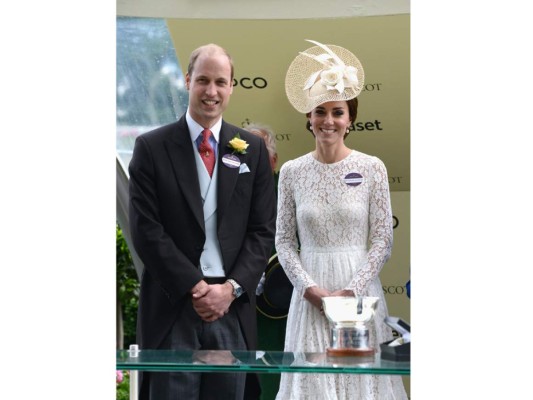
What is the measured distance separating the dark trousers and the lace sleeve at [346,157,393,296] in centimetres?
60

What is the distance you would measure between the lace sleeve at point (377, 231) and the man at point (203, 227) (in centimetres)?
43

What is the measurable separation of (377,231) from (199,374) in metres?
0.99

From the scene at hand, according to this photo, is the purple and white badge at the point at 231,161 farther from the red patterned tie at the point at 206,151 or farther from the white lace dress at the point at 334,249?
the white lace dress at the point at 334,249

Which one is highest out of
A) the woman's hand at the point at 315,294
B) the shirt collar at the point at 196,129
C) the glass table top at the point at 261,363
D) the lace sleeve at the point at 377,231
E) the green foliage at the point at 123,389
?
the shirt collar at the point at 196,129

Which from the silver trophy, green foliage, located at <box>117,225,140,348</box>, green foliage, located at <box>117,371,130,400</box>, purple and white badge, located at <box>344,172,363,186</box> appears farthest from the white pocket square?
green foliage, located at <box>117,225,140,348</box>

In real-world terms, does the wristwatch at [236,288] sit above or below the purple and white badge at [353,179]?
below

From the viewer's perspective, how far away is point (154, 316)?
3.61 metres

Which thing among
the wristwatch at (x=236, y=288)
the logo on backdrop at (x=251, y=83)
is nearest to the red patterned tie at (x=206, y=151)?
the wristwatch at (x=236, y=288)

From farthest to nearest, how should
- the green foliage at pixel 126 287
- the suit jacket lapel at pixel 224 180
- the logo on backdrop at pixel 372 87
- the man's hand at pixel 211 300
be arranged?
the green foliage at pixel 126 287
the logo on backdrop at pixel 372 87
the suit jacket lapel at pixel 224 180
the man's hand at pixel 211 300

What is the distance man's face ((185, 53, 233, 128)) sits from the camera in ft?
12.2

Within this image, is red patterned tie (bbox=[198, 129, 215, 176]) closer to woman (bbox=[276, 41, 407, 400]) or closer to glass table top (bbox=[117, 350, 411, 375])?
woman (bbox=[276, 41, 407, 400])

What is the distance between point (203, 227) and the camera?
361 centimetres

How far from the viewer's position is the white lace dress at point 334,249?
13.2 feet

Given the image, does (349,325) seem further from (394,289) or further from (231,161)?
(394,289)
